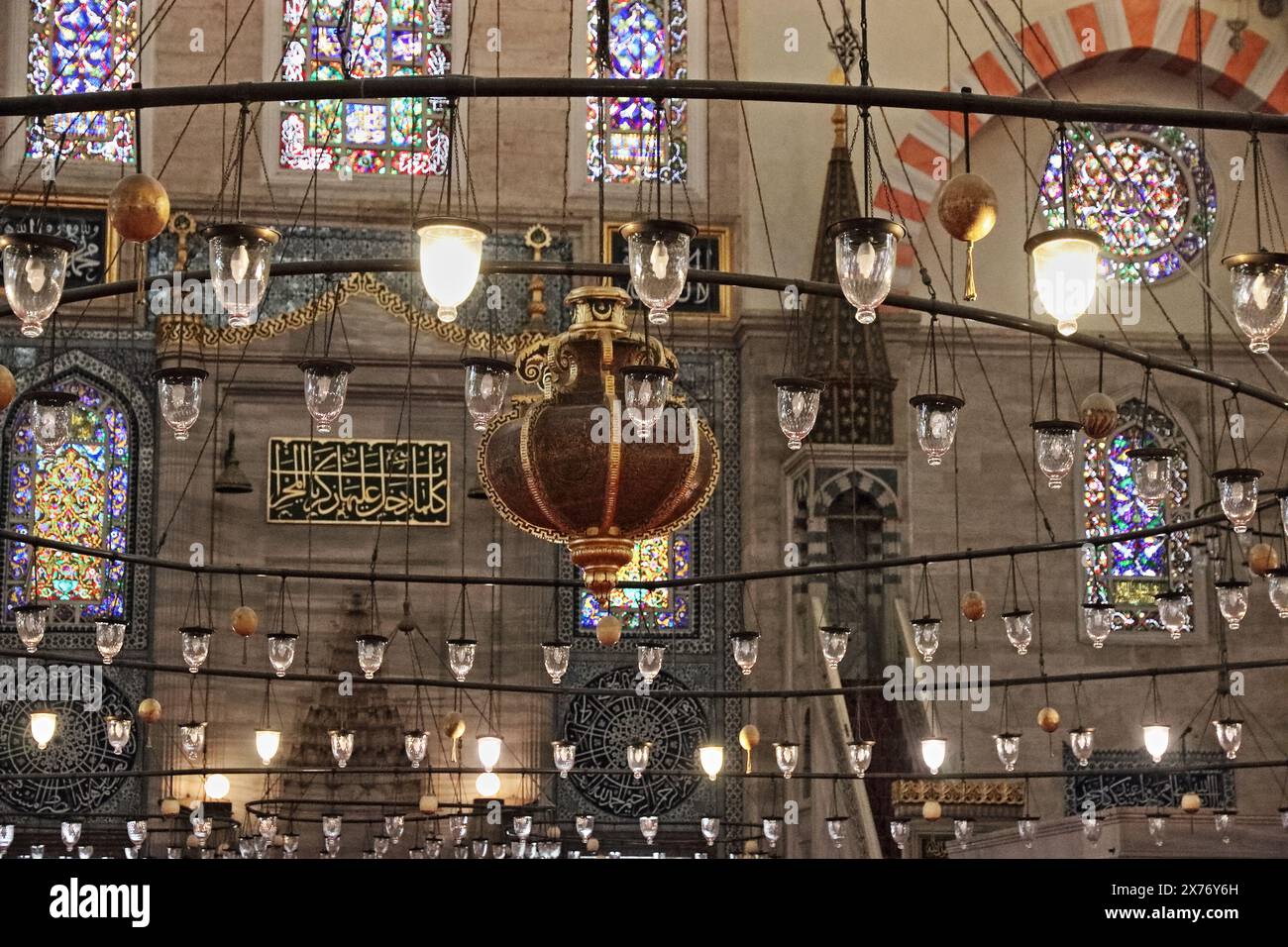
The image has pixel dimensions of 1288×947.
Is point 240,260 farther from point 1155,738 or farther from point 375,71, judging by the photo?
point 375,71

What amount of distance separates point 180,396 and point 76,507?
28.0ft

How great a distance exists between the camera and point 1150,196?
50.7 ft

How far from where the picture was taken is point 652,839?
14086mm

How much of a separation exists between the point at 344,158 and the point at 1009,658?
19.2 feet

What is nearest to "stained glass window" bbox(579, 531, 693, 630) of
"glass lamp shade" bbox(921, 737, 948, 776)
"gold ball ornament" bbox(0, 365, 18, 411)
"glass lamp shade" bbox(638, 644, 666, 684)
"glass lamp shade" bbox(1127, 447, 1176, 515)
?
"glass lamp shade" bbox(921, 737, 948, 776)

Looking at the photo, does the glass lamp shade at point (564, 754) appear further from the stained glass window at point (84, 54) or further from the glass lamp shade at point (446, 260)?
the glass lamp shade at point (446, 260)

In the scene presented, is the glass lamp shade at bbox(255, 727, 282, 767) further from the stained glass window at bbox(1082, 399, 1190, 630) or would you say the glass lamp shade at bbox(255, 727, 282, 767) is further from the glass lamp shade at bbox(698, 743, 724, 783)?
the stained glass window at bbox(1082, 399, 1190, 630)

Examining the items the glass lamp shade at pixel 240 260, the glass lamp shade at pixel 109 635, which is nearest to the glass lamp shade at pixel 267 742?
the glass lamp shade at pixel 109 635

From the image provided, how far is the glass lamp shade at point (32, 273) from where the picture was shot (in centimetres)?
494

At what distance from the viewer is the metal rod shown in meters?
4.41

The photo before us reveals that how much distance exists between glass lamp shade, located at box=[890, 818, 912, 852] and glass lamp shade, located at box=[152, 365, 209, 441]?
6850 millimetres

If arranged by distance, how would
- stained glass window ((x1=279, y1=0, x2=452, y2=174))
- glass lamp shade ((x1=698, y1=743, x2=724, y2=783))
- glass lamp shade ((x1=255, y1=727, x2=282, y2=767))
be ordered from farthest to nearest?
stained glass window ((x1=279, y1=0, x2=452, y2=174))
glass lamp shade ((x1=255, y1=727, x2=282, y2=767))
glass lamp shade ((x1=698, y1=743, x2=724, y2=783))
